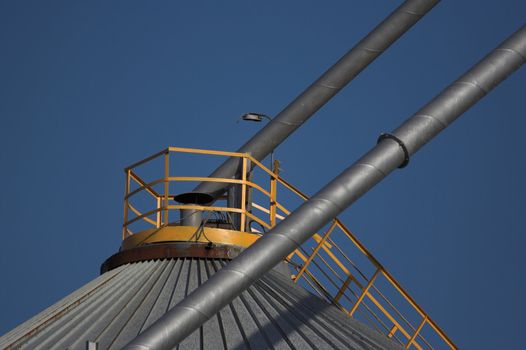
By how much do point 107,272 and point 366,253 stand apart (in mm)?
5773

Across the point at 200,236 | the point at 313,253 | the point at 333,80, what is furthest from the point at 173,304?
the point at 333,80

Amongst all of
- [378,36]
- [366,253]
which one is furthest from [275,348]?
[378,36]

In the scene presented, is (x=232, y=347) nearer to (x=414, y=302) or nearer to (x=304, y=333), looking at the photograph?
(x=304, y=333)

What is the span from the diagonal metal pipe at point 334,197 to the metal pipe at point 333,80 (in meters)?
14.6

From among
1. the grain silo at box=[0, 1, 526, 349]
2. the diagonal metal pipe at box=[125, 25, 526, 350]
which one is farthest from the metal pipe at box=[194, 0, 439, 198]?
the diagonal metal pipe at box=[125, 25, 526, 350]

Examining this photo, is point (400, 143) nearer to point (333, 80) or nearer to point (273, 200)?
point (273, 200)

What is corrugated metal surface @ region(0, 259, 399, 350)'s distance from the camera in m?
24.2

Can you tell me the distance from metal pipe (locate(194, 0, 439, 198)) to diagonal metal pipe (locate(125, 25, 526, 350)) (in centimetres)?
1460

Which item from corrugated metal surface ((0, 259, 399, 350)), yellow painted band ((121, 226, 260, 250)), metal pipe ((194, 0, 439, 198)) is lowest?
corrugated metal surface ((0, 259, 399, 350))

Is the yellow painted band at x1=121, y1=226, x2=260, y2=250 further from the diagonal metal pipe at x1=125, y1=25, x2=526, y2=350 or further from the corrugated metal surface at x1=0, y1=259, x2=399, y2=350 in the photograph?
the diagonal metal pipe at x1=125, y1=25, x2=526, y2=350

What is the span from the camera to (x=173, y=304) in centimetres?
2558

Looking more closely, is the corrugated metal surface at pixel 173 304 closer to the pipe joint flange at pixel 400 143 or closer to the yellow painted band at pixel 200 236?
the yellow painted band at pixel 200 236

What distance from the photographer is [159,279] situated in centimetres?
2733

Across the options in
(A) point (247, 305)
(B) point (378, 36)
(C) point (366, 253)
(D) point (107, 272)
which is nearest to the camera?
(A) point (247, 305)
